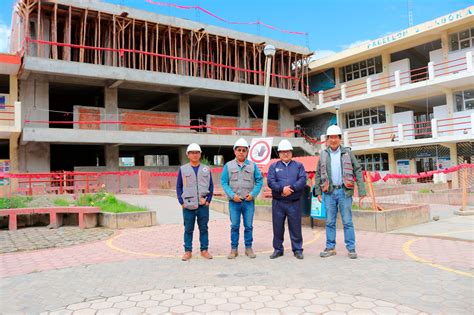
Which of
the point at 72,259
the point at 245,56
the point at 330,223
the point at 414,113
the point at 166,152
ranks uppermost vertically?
the point at 245,56

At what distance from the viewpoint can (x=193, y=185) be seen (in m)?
6.18

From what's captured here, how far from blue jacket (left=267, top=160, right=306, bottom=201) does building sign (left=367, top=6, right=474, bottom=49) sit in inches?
866

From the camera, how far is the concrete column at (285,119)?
31438mm

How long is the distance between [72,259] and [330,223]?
434cm

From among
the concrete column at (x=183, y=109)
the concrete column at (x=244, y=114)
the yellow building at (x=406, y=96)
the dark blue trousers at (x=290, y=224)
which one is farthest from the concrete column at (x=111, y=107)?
the dark blue trousers at (x=290, y=224)

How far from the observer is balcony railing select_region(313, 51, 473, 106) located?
926 inches

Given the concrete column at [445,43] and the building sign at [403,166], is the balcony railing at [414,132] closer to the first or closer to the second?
the building sign at [403,166]

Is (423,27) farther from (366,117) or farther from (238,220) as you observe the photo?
(238,220)

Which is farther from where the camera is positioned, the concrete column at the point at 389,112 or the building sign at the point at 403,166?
the concrete column at the point at 389,112

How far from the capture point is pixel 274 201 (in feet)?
20.8

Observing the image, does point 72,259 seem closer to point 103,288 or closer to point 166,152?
point 103,288

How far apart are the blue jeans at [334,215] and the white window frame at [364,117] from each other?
2410 cm

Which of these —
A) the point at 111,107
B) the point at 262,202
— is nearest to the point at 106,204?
the point at 262,202

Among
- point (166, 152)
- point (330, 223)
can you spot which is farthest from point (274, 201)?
point (166, 152)
